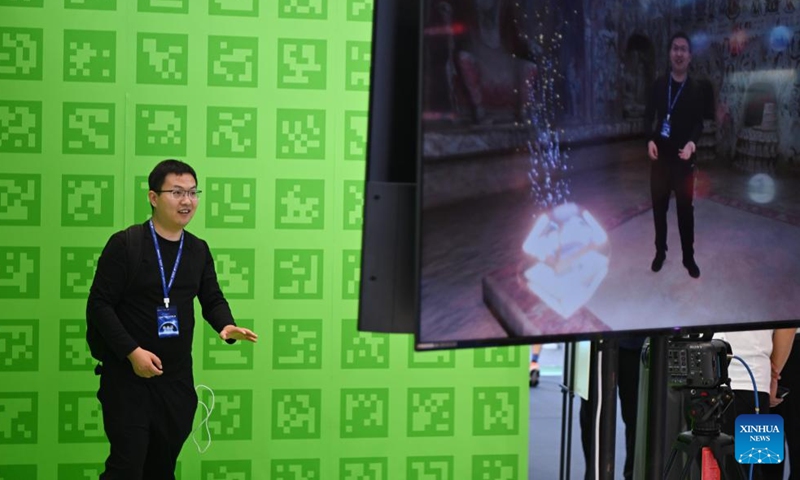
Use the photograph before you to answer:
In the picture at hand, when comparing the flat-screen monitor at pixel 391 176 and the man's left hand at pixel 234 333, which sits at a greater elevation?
the flat-screen monitor at pixel 391 176

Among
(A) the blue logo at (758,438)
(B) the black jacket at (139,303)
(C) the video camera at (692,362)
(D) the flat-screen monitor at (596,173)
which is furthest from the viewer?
(B) the black jacket at (139,303)

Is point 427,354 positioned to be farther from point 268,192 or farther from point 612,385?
point 612,385

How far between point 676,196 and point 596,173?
203 mm

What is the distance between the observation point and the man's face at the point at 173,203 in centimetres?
395

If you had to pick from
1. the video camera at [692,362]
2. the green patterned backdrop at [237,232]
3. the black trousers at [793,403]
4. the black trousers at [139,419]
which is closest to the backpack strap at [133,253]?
the black trousers at [139,419]

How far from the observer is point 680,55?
1720 mm

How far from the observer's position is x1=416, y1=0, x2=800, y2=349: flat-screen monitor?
146cm

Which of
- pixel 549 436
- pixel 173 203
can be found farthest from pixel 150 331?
pixel 549 436

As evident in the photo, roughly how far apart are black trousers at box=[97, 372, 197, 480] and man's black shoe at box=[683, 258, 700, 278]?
2.58 m

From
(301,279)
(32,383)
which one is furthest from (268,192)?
(32,383)

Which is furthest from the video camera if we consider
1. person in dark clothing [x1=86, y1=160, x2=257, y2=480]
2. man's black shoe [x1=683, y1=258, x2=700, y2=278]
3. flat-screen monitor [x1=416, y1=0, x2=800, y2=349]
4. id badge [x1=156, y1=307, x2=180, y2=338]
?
id badge [x1=156, y1=307, x2=180, y2=338]

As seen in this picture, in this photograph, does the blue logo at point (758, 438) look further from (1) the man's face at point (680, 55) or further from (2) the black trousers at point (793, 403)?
(2) the black trousers at point (793, 403)

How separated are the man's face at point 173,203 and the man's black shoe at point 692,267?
2.56 m

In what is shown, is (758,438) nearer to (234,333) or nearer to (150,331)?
(234,333)
